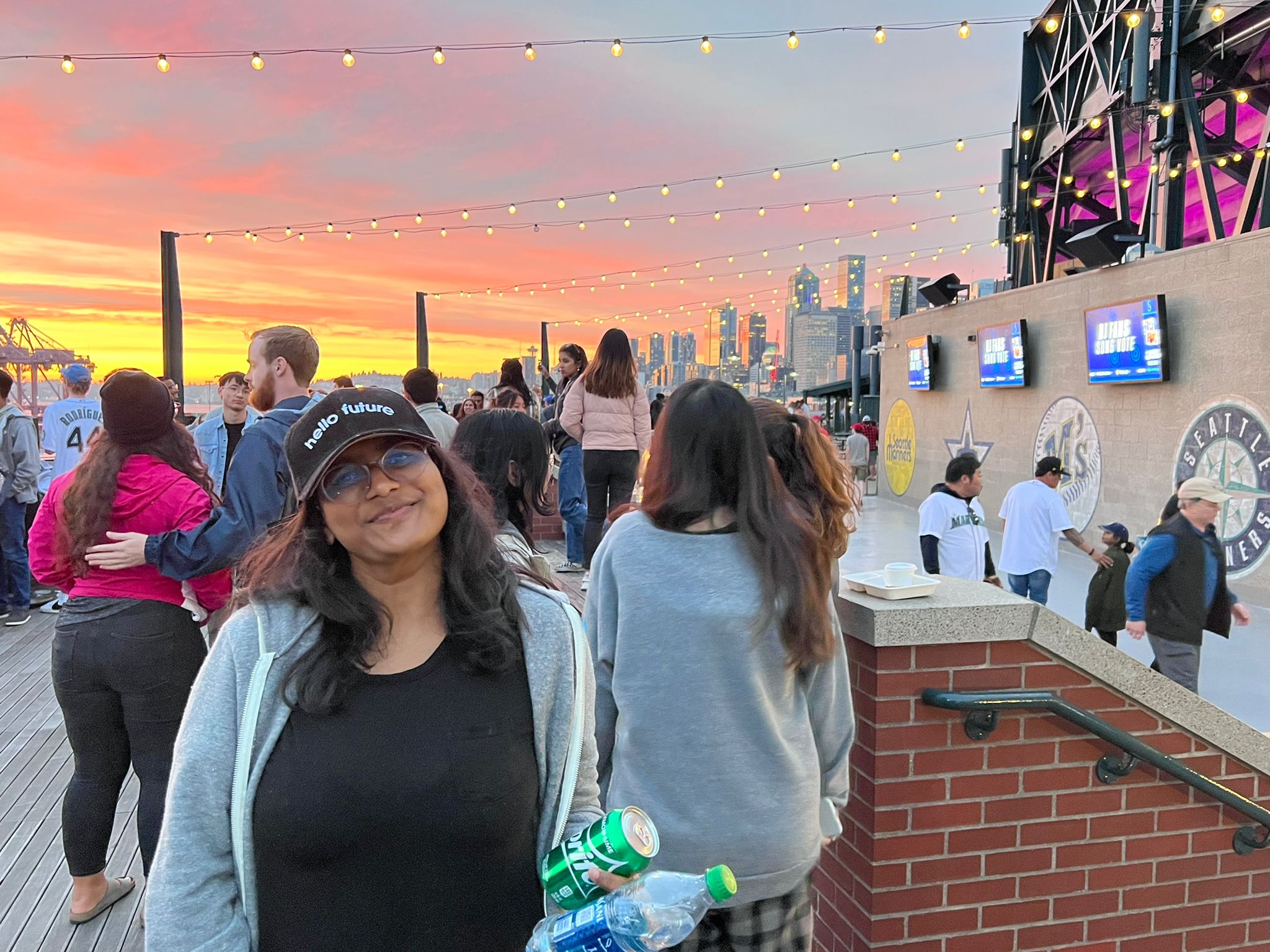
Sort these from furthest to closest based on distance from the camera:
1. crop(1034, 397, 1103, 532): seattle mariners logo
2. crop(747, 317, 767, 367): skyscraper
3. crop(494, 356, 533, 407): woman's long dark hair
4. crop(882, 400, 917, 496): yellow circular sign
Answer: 1. crop(747, 317, 767, 367): skyscraper
2. crop(882, 400, 917, 496): yellow circular sign
3. crop(1034, 397, 1103, 532): seattle mariners logo
4. crop(494, 356, 533, 407): woman's long dark hair

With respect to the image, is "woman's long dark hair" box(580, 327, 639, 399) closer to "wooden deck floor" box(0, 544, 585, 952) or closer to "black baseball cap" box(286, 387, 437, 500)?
"wooden deck floor" box(0, 544, 585, 952)

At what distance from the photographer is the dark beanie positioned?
97.5 inches

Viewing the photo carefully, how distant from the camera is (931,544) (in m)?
5.83

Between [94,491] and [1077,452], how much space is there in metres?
11.3

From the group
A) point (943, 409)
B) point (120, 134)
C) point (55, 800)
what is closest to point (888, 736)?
point (55, 800)

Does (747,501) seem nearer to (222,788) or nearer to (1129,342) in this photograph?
(222,788)

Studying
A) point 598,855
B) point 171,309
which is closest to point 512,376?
point 171,309

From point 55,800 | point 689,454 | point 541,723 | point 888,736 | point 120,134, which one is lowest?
point 55,800

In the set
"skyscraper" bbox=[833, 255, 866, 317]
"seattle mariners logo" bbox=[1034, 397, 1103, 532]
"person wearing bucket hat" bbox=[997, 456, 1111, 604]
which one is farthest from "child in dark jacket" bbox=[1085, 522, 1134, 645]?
"skyscraper" bbox=[833, 255, 866, 317]

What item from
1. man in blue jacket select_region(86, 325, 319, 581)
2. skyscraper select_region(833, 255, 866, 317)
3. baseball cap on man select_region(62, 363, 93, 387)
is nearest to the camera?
man in blue jacket select_region(86, 325, 319, 581)

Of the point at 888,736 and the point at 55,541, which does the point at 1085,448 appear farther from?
the point at 55,541

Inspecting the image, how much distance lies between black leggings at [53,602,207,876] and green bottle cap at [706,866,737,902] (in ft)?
6.87

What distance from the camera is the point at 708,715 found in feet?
5.24

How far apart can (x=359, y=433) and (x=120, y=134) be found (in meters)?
10.5
